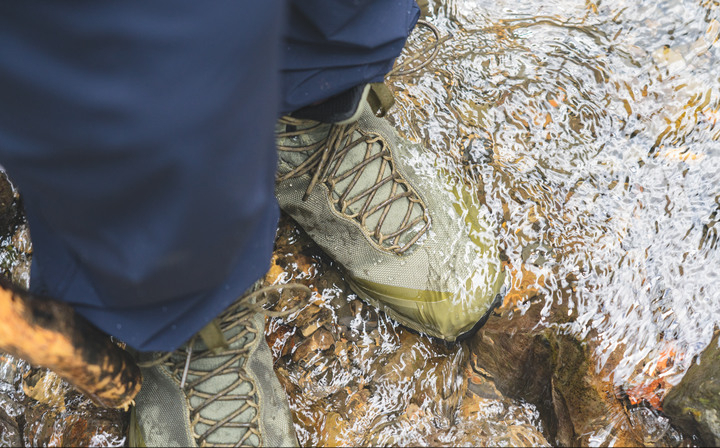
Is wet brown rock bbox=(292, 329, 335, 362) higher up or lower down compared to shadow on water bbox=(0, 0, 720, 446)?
lower down

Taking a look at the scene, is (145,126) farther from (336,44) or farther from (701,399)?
(701,399)

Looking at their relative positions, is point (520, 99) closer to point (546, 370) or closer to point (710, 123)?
point (710, 123)

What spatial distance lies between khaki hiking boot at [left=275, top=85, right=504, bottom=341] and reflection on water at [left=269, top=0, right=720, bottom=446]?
0.07 metres

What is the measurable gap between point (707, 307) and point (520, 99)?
66 cm

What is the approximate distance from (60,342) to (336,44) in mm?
691

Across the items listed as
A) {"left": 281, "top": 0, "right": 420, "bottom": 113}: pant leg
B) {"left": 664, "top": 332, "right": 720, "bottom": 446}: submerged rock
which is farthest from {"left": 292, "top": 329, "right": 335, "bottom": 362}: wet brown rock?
{"left": 664, "top": 332, "right": 720, "bottom": 446}: submerged rock

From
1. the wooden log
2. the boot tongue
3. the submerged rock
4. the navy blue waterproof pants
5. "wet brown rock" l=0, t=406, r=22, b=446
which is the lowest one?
"wet brown rock" l=0, t=406, r=22, b=446

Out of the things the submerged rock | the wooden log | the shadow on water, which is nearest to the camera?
the wooden log

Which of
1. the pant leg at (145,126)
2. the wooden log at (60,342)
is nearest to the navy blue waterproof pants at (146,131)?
the pant leg at (145,126)

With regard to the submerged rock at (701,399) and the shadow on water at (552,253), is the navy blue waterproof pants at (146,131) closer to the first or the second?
the shadow on water at (552,253)

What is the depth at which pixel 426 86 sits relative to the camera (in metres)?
1.45

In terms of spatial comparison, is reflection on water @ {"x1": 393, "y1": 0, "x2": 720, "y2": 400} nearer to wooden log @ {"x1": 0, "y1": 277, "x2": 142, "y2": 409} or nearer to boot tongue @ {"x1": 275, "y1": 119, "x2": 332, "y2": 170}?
boot tongue @ {"x1": 275, "y1": 119, "x2": 332, "y2": 170}

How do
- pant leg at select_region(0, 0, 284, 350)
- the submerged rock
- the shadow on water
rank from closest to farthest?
1. pant leg at select_region(0, 0, 284, 350)
2. the submerged rock
3. the shadow on water

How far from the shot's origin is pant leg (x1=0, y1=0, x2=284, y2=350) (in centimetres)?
57
